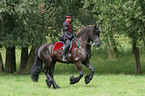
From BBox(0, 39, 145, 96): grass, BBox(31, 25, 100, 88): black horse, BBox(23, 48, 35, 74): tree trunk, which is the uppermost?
BBox(31, 25, 100, 88): black horse

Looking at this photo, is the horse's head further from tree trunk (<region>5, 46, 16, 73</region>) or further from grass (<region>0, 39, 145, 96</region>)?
tree trunk (<region>5, 46, 16, 73</region>)

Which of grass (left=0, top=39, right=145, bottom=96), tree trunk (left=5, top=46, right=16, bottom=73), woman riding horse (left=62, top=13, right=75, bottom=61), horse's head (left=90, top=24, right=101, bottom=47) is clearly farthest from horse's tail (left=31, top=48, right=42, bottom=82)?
tree trunk (left=5, top=46, right=16, bottom=73)

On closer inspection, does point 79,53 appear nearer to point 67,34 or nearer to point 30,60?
point 67,34

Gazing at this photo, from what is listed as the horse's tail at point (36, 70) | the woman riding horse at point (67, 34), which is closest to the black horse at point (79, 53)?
the horse's tail at point (36, 70)

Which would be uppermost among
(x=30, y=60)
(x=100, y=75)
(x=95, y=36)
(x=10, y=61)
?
(x=95, y=36)

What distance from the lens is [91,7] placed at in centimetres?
2206

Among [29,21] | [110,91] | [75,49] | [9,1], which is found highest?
[9,1]

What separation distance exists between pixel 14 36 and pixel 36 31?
1.59m

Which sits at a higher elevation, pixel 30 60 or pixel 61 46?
pixel 61 46

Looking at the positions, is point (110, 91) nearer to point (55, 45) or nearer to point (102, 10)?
point (55, 45)

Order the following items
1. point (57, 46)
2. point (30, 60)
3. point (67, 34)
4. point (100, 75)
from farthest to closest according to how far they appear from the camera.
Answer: point (30, 60)
point (100, 75)
point (57, 46)
point (67, 34)

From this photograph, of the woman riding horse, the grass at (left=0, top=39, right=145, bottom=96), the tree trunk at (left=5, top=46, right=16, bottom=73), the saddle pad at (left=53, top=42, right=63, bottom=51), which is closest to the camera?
the grass at (left=0, top=39, right=145, bottom=96)

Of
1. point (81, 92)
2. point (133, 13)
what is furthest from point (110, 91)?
point (133, 13)

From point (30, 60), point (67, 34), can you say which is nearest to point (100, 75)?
point (30, 60)
